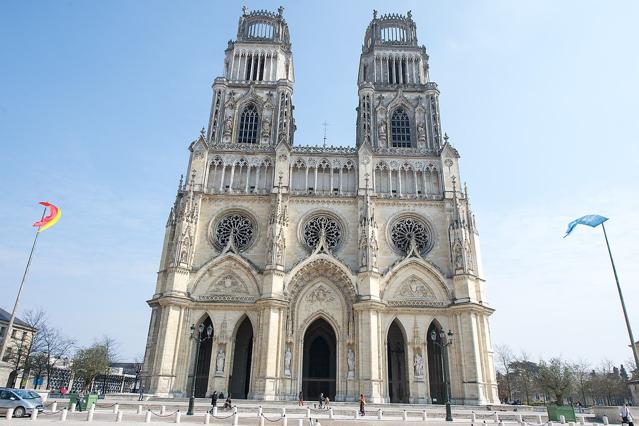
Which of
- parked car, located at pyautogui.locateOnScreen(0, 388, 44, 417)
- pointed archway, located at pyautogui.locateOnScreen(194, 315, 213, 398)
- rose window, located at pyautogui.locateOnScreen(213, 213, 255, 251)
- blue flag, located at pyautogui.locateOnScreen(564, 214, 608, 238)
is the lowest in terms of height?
parked car, located at pyautogui.locateOnScreen(0, 388, 44, 417)

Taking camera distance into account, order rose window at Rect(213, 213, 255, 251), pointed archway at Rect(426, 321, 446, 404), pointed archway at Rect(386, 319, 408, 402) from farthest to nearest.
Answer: rose window at Rect(213, 213, 255, 251) → pointed archway at Rect(386, 319, 408, 402) → pointed archway at Rect(426, 321, 446, 404)

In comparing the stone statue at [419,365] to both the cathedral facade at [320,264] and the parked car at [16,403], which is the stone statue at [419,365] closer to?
the cathedral facade at [320,264]

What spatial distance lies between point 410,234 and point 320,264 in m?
A: 8.08

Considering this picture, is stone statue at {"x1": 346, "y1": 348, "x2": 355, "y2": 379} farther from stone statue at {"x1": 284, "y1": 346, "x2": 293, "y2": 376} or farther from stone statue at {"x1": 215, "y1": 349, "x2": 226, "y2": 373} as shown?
stone statue at {"x1": 215, "y1": 349, "x2": 226, "y2": 373}

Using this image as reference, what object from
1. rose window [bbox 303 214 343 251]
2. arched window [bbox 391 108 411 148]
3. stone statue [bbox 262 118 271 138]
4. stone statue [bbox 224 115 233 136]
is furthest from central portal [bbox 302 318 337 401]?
stone statue [bbox 224 115 233 136]

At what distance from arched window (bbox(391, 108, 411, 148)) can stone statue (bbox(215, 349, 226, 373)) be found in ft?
78.3

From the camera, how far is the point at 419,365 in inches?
1225

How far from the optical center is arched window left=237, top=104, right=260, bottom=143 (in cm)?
4075

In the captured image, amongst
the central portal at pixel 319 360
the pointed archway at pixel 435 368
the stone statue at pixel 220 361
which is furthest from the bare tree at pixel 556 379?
the stone statue at pixel 220 361

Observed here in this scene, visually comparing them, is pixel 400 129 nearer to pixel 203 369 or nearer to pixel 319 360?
pixel 319 360

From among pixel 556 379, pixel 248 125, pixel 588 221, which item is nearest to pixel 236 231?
pixel 248 125

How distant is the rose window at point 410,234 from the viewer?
35281 mm

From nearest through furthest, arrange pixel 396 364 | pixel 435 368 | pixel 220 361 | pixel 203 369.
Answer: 1. pixel 220 361
2. pixel 203 369
3. pixel 435 368
4. pixel 396 364

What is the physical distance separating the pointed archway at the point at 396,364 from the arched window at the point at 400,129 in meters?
16.9
